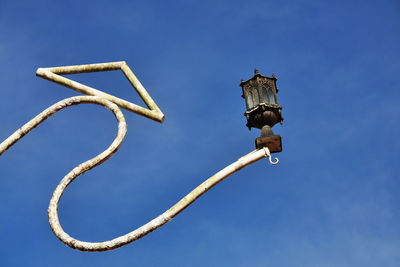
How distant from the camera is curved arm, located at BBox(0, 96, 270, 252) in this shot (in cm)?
621

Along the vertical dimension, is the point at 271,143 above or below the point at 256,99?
below

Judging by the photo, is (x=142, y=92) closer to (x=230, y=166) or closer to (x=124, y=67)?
(x=124, y=67)

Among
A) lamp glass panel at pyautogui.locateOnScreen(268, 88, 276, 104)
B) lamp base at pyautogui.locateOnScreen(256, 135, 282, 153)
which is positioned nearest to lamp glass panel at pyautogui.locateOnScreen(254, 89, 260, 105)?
lamp glass panel at pyautogui.locateOnScreen(268, 88, 276, 104)

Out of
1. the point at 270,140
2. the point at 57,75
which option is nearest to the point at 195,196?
the point at 270,140

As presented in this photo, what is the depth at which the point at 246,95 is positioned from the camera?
8195 mm

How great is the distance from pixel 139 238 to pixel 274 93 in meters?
3.52

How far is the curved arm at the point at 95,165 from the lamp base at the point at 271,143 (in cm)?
11

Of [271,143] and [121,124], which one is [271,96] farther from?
[121,124]

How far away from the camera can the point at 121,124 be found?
6938 mm

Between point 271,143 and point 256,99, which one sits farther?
point 256,99

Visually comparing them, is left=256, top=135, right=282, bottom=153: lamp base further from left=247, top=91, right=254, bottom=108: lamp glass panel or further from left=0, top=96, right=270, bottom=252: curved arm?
left=247, top=91, right=254, bottom=108: lamp glass panel

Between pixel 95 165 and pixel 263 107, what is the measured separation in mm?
2940

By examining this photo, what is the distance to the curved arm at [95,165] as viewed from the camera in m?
6.21

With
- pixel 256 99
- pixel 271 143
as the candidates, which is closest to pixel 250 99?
pixel 256 99
